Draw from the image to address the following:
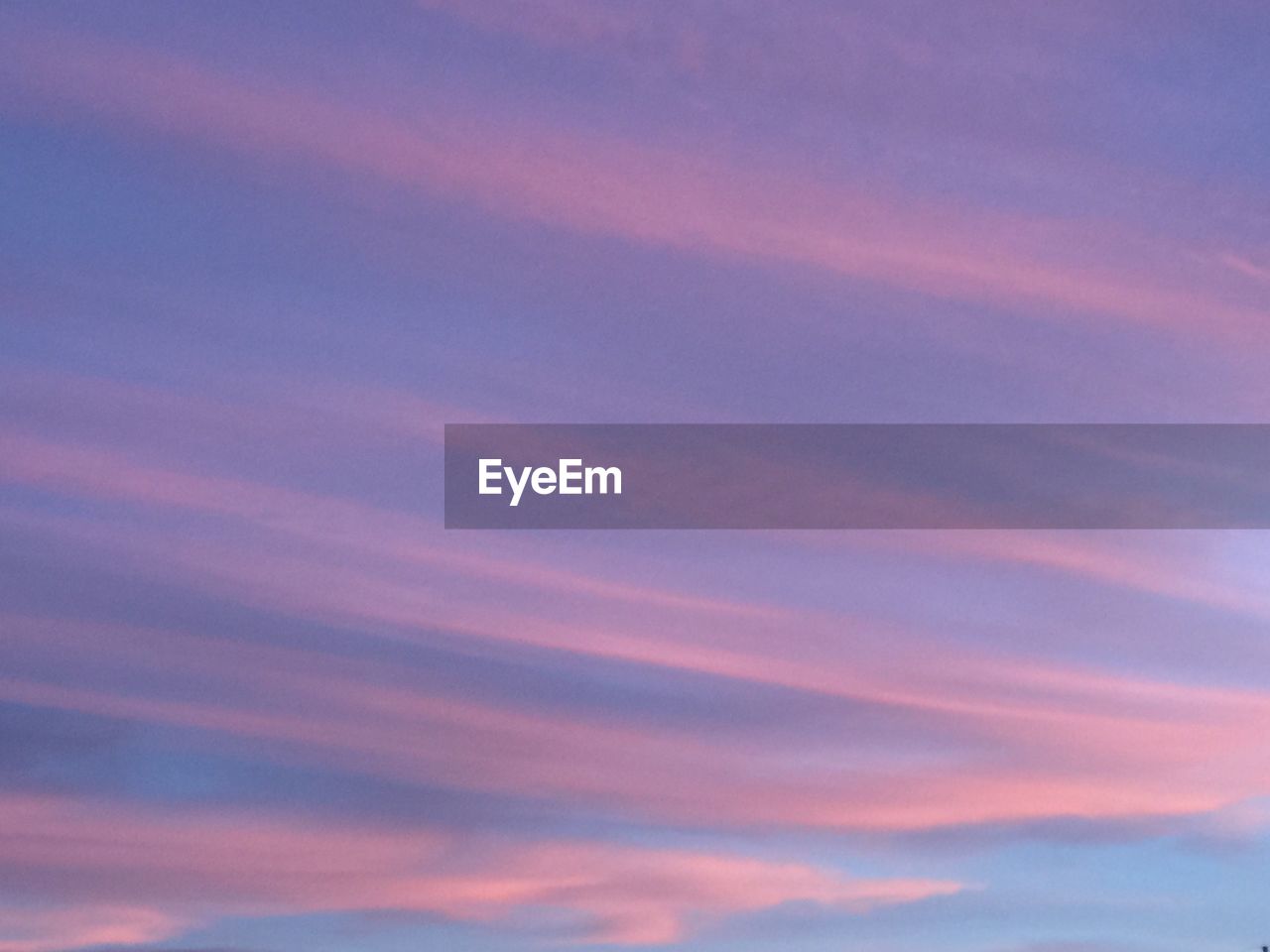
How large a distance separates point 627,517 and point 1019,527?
9.98 metres

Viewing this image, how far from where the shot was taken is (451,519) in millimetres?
→ 39781

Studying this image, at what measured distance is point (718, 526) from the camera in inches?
1636

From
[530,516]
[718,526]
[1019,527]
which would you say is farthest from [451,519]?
[1019,527]

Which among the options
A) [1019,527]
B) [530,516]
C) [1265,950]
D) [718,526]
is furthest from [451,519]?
[1265,950]

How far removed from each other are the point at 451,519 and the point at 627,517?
4.24m

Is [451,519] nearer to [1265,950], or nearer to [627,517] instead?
[627,517]

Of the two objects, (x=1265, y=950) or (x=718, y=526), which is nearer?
(x=718, y=526)

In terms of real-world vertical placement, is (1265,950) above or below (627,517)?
below

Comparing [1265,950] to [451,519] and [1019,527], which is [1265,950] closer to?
[1019,527]

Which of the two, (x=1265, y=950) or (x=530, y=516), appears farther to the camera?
(x=1265, y=950)

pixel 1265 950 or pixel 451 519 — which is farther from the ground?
pixel 451 519

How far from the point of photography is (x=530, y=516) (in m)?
40.4

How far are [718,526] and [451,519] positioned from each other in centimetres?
673

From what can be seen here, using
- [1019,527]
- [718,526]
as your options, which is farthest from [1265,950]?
[718,526]
